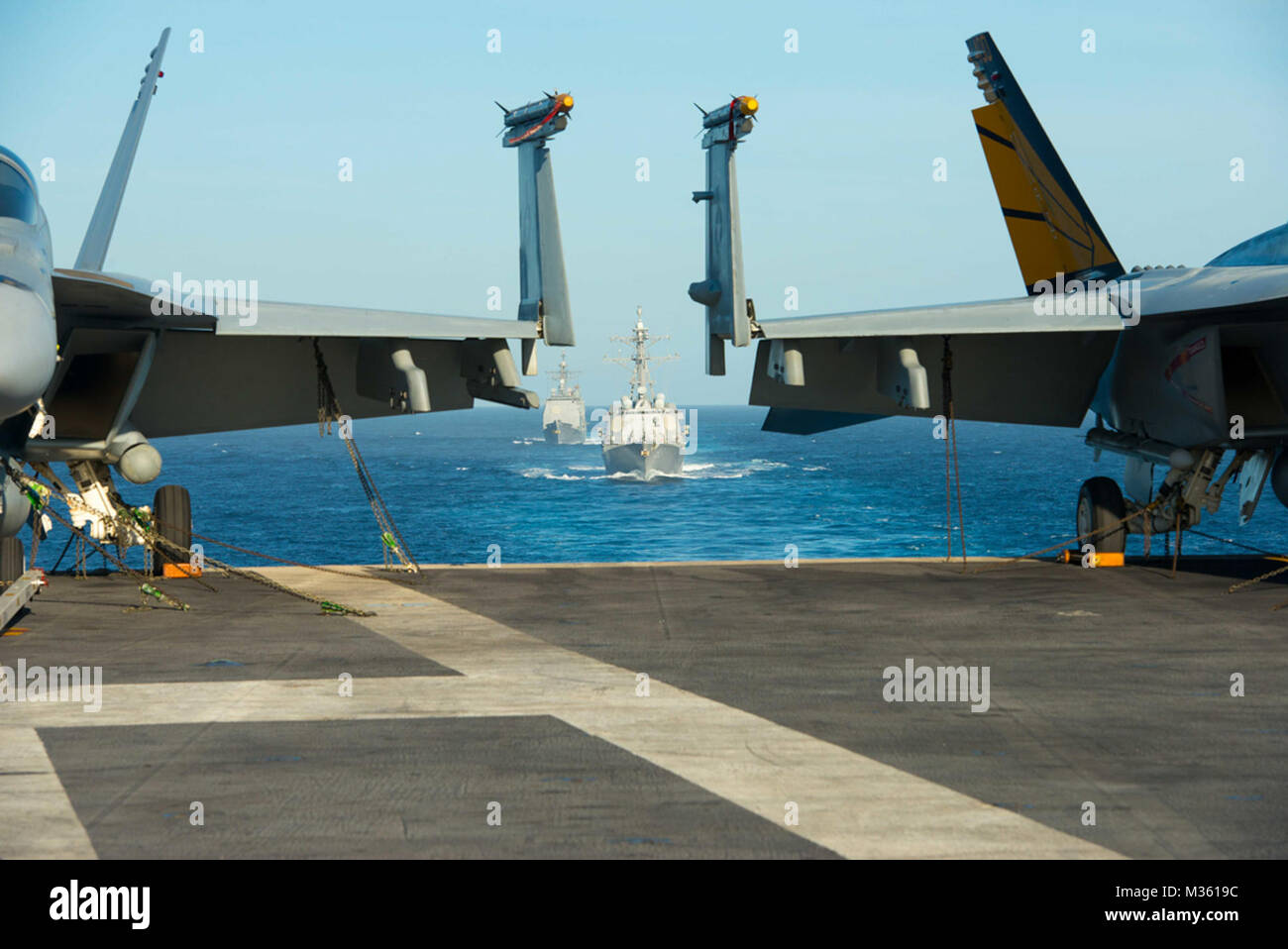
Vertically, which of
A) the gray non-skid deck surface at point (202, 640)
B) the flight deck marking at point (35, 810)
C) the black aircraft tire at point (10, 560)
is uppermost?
the black aircraft tire at point (10, 560)

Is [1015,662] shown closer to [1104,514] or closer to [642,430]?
[1104,514]

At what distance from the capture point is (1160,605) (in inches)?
530

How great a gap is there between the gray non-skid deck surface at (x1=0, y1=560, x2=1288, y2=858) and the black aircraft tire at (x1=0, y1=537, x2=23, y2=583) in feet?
7.09

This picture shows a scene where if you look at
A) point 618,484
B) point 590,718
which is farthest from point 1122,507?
point 618,484

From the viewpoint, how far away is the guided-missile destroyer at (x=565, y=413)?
160125 millimetres

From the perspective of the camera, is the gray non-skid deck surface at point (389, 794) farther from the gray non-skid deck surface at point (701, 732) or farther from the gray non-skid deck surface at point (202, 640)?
the gray non-skid deck surface at point (202, 640)

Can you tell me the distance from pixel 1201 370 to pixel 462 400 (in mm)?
10485

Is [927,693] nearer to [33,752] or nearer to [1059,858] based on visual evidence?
[1059,858]

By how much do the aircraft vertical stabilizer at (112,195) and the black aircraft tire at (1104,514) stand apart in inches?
598

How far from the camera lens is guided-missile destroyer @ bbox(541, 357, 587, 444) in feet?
525

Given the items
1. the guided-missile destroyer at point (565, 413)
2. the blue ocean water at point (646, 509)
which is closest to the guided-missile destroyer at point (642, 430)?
the blue ocean water at point (646, 509)

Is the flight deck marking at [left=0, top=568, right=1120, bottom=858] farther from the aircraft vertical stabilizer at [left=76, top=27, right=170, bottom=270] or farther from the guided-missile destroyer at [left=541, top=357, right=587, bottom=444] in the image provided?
the guided-missile destroyer at [left=541, top=357, right=587, bottom=444]

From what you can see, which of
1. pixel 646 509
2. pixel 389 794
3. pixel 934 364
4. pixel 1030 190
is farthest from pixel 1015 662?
pixel 646 509

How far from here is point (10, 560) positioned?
16.5 metres
